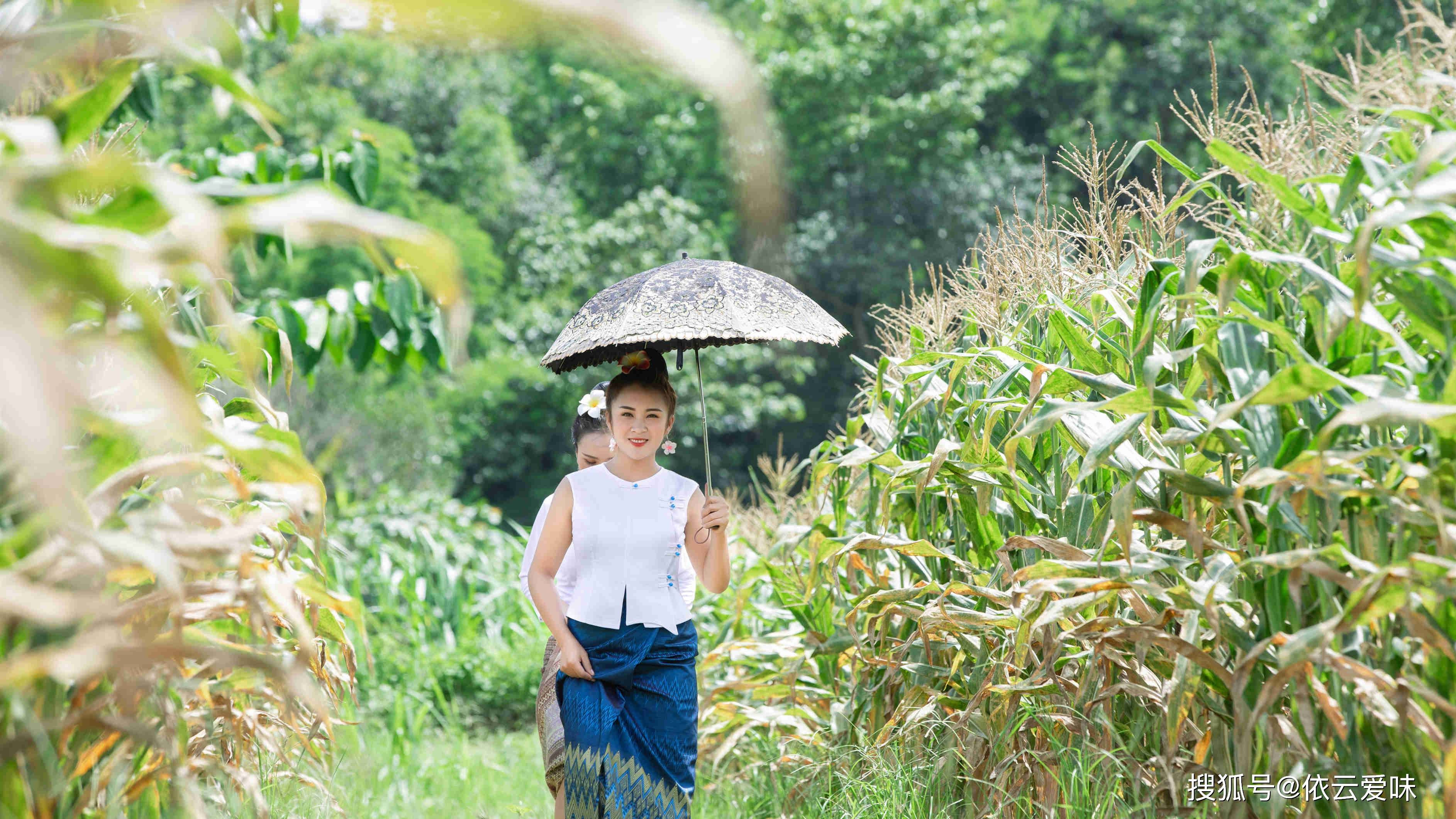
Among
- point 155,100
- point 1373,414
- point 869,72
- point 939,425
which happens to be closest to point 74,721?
point 1373,414

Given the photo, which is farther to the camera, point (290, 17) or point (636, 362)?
point (636, 362)

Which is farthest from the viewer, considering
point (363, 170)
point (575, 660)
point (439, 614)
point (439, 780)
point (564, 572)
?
point (439, 614)

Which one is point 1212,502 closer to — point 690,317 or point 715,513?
point 715,513

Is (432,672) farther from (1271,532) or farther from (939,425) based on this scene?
(1271,532)

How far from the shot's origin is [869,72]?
1955cm

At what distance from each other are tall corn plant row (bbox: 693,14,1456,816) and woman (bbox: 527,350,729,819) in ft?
1.79

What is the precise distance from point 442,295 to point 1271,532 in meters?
1.84

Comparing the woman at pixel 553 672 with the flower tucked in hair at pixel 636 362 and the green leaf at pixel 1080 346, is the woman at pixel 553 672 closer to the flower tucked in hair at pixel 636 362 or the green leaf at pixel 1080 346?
the flower tucked in hair at pixel 636 362

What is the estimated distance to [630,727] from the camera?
3.32m

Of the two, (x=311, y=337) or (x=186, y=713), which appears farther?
(x=311, y=337)

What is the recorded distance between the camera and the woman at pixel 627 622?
3271mm

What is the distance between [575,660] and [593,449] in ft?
4.33

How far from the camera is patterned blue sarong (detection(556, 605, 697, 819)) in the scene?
10.7 ft

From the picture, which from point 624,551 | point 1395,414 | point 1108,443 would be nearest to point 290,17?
point 624,551
